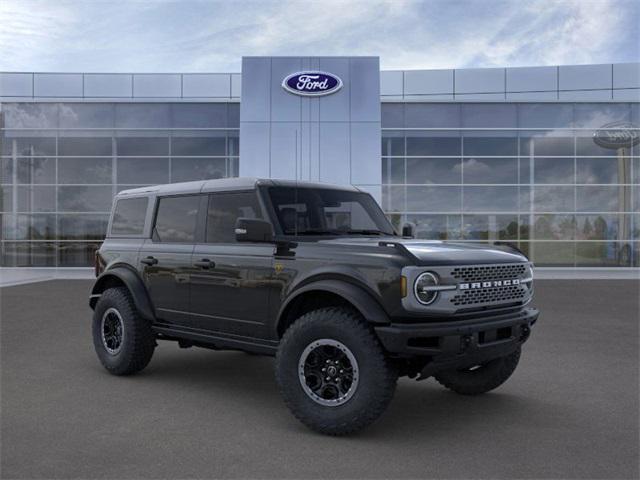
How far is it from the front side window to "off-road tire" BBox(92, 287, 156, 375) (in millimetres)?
1326

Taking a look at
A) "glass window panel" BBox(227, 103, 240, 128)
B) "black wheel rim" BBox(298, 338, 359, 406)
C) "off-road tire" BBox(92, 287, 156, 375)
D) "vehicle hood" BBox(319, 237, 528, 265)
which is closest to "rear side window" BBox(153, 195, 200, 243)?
"off-road tire" BBox(92, 287, 156, 375)

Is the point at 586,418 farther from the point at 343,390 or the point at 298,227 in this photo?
the point at 298,227

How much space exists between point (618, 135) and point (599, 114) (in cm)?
132

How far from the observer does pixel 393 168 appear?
27.0 metres

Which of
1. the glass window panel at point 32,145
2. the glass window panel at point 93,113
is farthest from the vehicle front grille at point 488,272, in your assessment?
the glass window panel at point 32,145

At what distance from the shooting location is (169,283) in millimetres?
5973

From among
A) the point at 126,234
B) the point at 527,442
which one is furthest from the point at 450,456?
the point at 126,234

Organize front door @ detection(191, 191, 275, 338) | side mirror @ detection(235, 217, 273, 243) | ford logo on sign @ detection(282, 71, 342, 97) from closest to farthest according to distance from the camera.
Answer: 1. side mirror @ detection(235, 217, 273, 243)
2. front door @ detection(191, 191, 275, 338)
3. ford logo on sign @ detection(282, 71, 342, 97)

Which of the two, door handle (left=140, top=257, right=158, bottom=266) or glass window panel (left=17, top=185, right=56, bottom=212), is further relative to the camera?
glass window panel (left=17, top=185, right=56, bottom=212)

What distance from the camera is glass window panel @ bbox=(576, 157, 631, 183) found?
27.0m

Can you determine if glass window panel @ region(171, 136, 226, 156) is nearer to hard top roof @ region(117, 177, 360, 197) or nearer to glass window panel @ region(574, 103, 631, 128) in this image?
glass window panel @ region(574, 103, 631, 128)

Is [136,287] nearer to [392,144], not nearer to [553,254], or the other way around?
[392,144]

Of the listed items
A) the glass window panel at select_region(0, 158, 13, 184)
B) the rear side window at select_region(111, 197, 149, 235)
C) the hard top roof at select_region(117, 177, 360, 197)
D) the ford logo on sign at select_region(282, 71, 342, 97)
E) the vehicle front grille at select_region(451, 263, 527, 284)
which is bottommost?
the vehicle front grille at select_region(451, 263, 527, 284)

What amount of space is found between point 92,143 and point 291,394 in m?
25.4
